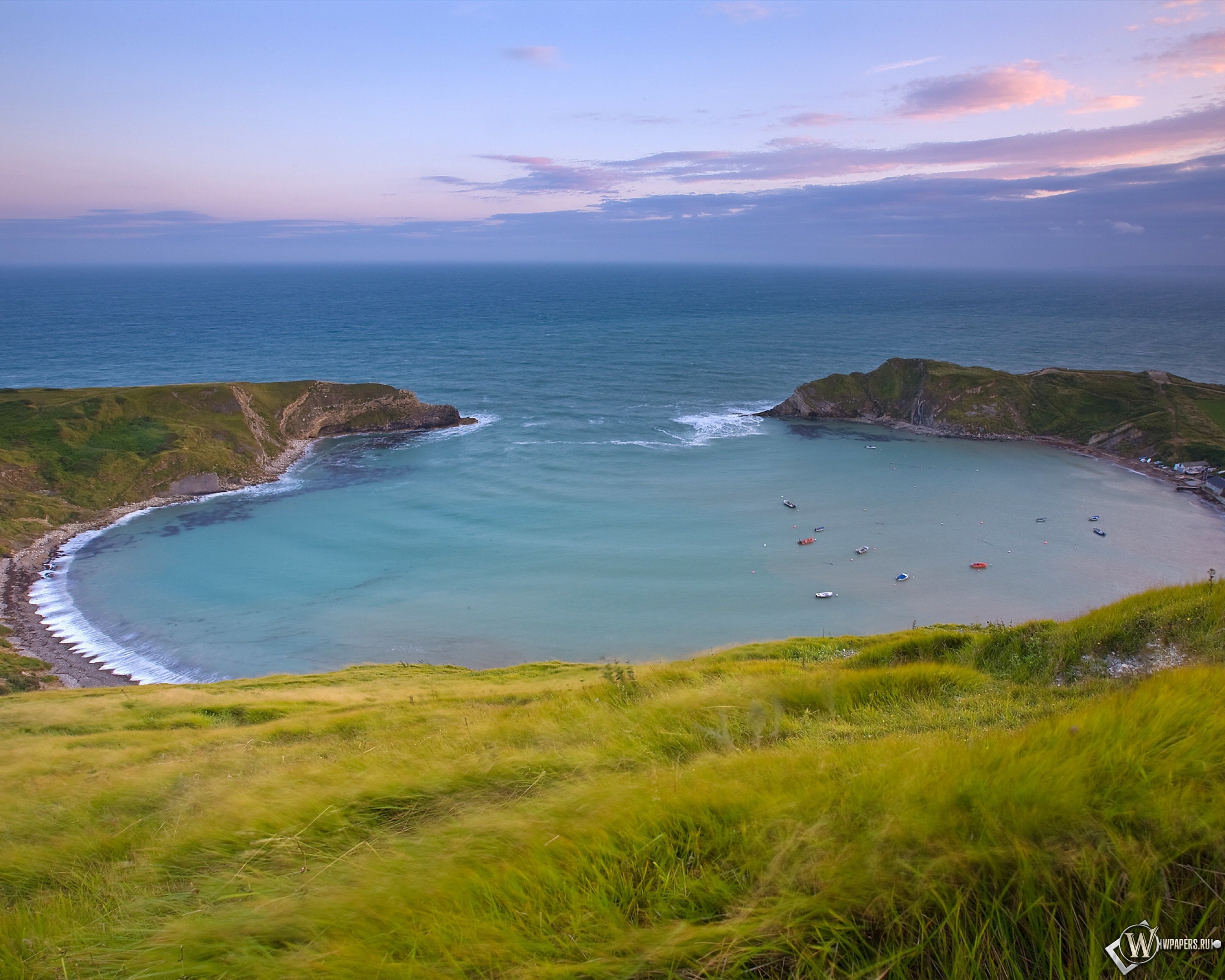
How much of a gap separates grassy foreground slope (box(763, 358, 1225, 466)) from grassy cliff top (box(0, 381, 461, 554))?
53.7m

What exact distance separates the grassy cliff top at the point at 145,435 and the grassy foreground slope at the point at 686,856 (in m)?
55.9

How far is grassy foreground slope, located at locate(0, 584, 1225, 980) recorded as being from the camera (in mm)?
2381

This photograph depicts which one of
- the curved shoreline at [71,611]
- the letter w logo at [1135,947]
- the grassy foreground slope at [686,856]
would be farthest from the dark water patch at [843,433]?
the letter w logo at [1135,947]

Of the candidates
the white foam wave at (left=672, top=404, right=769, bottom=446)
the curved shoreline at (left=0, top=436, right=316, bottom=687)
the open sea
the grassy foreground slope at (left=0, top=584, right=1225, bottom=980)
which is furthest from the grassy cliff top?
Result: the grassy foreground slope at (left=0, top=584, right=1225, bottom=980)

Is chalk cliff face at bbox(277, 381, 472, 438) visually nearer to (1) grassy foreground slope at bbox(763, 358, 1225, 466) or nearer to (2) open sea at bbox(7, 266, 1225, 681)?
(2) open sea at bbox(7, 266, 1225, 681)

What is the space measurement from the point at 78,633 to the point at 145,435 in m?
29.8

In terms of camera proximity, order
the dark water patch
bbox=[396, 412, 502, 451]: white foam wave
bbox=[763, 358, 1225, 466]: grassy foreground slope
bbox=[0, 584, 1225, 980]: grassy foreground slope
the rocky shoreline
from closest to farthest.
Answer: bbox=[0, 584, 1225, 980]: grassy foreground slope, the rocky shoreline, bbox=[763, 358, 1225, 466]: grassy foreground slope, bbox=[396, 412, 502, 451]: white foam wave, the dark water patch

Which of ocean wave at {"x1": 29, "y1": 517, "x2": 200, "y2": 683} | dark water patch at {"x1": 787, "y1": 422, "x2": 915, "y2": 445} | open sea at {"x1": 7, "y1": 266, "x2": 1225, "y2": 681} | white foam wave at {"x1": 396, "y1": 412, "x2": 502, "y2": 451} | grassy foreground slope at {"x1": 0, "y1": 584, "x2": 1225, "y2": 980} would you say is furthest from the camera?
dark water patch at {"x1": 787, "y1": 422, "x2": 915, "y2": 445}

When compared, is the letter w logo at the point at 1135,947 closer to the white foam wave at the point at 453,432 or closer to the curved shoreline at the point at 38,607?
the curved shoreline at the point at 38,607

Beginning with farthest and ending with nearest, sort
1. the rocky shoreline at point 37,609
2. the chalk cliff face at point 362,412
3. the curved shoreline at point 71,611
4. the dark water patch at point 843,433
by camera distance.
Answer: the chalk cliff face at point 362,412 → the dark water patch at point 843,433 → the curved shoreline at point 71,611 → the rocky shoreline at point 37,609

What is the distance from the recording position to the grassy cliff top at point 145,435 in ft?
166

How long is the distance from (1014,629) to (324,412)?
3071 inches

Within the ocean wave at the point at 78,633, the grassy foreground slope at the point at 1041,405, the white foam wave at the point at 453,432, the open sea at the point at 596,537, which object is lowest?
the ocean wave at the point at 78,633

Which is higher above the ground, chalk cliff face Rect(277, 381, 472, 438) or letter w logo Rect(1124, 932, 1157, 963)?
chalk cliff face Rect(277, 381, 472, 438)
